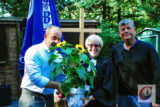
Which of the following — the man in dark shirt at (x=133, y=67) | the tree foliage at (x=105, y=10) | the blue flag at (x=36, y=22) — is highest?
the tree foliage at (x=105, y=10)

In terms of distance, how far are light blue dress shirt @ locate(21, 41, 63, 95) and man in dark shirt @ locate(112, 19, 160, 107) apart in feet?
3.33

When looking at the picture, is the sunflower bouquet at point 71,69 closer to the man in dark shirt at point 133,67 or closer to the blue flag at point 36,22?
the man in dark shirt at point 133,67

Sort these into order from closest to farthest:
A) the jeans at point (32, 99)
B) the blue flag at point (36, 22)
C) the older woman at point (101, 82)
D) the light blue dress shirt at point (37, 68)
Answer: the light blue dress shirt at point (37, 68) → the jeans at point (32, 99) → the older woman at point (101, 82) → the blue flag at point (36, 22)

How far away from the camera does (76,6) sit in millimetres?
16359

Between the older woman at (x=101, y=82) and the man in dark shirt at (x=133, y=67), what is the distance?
0.22 m

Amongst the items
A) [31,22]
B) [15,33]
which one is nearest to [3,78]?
[15,33]

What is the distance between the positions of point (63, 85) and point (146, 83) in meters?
1.23

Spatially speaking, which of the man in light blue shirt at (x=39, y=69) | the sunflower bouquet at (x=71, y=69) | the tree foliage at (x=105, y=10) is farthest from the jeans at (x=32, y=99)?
the tree foliage at (x=105, y=10)

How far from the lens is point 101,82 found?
2.37m

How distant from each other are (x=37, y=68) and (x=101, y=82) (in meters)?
0.85

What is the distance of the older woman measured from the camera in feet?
7.70

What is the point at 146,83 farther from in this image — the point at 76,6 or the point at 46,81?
the point at 76,6

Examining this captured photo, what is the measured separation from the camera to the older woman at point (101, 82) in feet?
7.70

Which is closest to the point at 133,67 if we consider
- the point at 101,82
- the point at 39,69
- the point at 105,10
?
the point at 101,82
